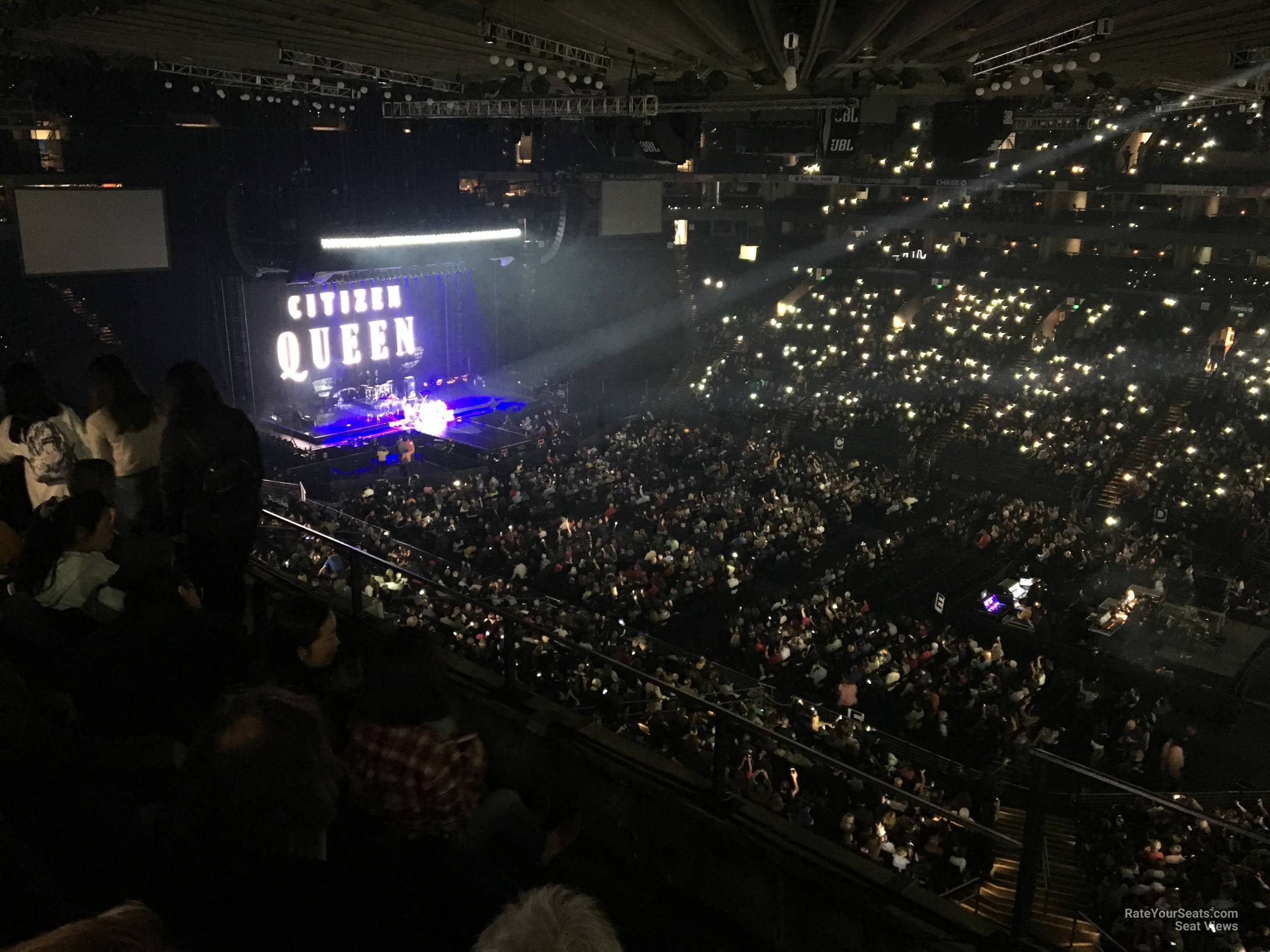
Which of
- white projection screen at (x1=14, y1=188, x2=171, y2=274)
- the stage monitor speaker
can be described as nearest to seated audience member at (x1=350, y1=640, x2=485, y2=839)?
the stage monitor speaker

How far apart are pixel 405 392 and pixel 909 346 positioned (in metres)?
18.0

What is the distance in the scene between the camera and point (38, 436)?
426 centimetres

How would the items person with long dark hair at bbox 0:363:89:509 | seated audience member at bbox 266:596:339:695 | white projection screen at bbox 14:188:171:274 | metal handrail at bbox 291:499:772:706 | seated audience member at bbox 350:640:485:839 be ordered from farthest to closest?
white projection screen at bbox 14:188:171:274, metal handrail at bbox 291:499:772:706, person with long dark hair at bbox 0:363:89:509, seated audience member at bbox 266:596:339:695, seated audience member at bbox 350:640:485:839

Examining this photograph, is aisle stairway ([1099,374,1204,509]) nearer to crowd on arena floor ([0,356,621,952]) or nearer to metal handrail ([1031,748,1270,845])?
metal handrail ([1031,748,1270,845])

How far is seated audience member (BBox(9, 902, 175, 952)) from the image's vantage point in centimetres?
104

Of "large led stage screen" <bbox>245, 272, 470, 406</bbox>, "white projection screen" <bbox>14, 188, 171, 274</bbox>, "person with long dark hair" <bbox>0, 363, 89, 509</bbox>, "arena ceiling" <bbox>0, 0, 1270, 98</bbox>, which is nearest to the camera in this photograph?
"person with long dark hair" <bbox>0, 363, 89, 509</bbox>

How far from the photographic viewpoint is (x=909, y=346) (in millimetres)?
31000

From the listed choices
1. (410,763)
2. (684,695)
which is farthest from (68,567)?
(684,695)

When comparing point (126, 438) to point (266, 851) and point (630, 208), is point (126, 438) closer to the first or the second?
point (266, 851)

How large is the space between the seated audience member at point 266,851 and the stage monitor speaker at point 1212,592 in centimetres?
1628

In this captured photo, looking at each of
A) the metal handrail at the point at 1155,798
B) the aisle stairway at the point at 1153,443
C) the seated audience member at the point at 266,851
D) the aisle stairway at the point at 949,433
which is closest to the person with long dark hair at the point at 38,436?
the seated audience member at the point at 266,851

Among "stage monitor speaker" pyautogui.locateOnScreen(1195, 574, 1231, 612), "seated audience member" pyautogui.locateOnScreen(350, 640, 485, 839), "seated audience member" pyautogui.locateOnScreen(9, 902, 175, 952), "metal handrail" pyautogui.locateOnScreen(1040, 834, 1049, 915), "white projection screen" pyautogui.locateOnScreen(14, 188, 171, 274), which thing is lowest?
"stage monitor speaker" pyautogui.locateOnScreen(1195, 574, 1231, 612)

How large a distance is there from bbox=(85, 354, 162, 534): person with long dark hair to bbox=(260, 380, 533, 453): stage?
15573 mm

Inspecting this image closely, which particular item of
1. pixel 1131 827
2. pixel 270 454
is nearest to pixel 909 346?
pixel 270 454
